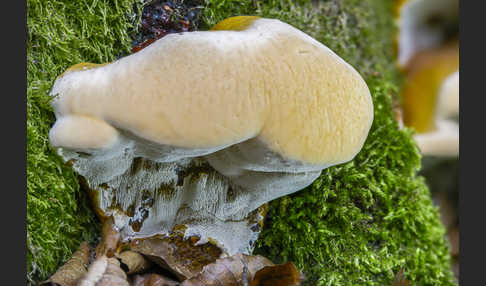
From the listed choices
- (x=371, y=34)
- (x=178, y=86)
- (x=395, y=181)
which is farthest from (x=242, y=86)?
(x=371, y=34)

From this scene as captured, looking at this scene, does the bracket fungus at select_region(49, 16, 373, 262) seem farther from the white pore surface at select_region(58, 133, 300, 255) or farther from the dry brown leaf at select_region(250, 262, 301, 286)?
the dry brown leaf at select_region(250, 262, 301, 286)

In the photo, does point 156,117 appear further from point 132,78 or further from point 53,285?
point 53,285

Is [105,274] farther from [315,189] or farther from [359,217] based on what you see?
[359,217]

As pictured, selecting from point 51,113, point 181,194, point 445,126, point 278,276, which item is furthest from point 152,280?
point 445,126

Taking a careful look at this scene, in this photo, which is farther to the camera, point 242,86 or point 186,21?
point 186,21

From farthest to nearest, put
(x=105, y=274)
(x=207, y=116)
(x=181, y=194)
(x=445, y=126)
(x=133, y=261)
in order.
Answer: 1. (x=445, y=126)
2. (x=181, y=194)
3. (x=133, y=261)
4. (x=105, y=274)
5. (x=207, y=116)
